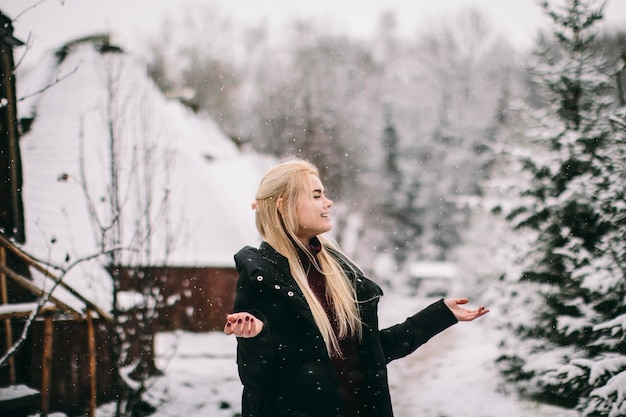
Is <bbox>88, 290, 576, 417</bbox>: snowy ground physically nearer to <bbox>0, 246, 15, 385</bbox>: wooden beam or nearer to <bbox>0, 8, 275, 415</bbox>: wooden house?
Answer: <bbox>0, 8, 275, 415</bbox>: wooden house

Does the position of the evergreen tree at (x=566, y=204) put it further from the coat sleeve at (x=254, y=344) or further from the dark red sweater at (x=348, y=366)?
the coat sleeve at (x=254, y=344)

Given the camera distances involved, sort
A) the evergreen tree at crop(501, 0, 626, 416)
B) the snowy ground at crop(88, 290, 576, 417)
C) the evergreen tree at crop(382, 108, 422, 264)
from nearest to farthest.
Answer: the evergreen tree at crop(501, 0, 626, 416)
the snowy ground at crop(88, 290, 576, 417)
the evergreen tree at crop(382, 108, 422, 264)

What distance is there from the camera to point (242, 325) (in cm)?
204

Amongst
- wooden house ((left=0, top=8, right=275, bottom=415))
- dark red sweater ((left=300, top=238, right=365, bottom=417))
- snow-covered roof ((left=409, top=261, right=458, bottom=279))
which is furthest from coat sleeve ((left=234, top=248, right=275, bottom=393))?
snow-covered roof ((left=409, top=261, right=458, bottom=279))

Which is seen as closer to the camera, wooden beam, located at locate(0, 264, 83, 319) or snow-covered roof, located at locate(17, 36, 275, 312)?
wooden beam, located at locate(0, 264, 83, 319)

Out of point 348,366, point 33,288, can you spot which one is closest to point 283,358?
point 348,366

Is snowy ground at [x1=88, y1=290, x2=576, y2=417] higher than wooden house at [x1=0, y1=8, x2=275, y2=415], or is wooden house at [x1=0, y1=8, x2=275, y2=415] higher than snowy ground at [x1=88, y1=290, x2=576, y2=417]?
wooden house at [x1=0, y1=8, x2=275, y2=415]

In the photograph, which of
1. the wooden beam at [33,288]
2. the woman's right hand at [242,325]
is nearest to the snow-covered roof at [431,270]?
the wooden beam at [33,288]

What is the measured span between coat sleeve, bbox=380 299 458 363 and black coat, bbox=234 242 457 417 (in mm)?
169

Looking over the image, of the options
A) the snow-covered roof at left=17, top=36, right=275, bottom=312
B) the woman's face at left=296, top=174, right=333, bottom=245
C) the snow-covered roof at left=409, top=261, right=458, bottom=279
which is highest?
the snow-covered roof at left=17, top=36, right=275, bottom=312

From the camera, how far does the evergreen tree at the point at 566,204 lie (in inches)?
265

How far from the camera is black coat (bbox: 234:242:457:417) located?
7.32 ft

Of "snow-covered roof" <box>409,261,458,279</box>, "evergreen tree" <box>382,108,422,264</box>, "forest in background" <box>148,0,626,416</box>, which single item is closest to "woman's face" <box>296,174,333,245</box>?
"forest in background" <box>148,0,626,416</box>

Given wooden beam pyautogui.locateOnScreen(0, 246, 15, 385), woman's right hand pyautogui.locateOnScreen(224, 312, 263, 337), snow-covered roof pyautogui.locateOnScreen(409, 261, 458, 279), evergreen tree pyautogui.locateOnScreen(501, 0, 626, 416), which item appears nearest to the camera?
woman's right hand pyautogui.locateOnScreen(224, 312, 263, 337)
